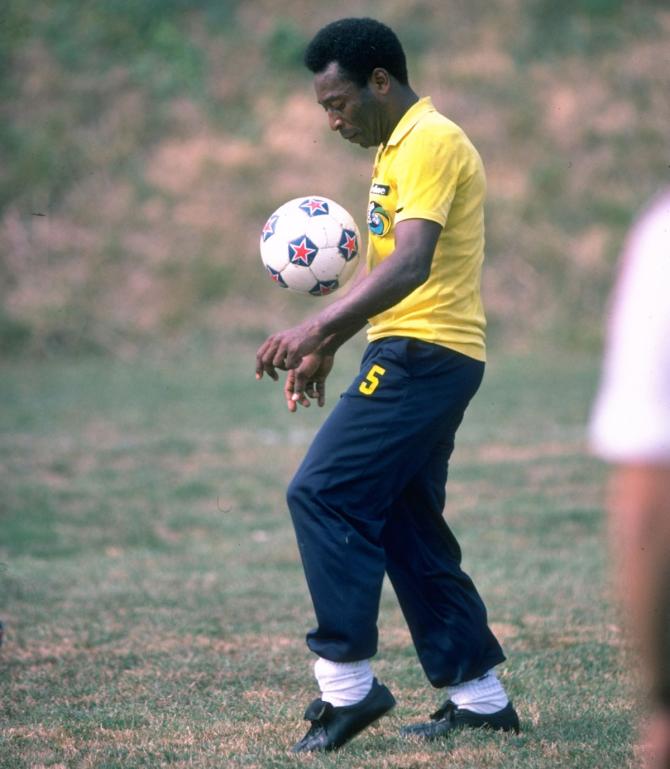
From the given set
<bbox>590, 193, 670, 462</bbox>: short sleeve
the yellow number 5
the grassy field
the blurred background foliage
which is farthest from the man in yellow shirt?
the blurred background foliage

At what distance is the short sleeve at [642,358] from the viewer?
2.29 metres

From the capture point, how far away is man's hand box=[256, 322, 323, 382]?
12.7 feet

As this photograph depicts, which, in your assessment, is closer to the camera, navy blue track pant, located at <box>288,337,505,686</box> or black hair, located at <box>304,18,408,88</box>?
navy blue track pant, located at <box>288,337,505,686</box>

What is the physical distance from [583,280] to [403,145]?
17.3 m

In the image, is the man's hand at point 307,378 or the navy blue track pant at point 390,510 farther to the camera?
the man's hand at point 307,378

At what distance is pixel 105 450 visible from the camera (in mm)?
12461

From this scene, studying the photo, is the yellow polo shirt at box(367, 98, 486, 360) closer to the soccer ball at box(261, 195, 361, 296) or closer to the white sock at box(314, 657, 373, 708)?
the soccer ball at box(261, 195, 361, 296)

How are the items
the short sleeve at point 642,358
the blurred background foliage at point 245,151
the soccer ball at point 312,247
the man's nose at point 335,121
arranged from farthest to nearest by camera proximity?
the blurred background foliage at point 245,151
the soccer ball at point 312,247
the man's nose at point 335,121
the short sleeve at point 642,358

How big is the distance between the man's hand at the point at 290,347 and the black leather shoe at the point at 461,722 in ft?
4.27

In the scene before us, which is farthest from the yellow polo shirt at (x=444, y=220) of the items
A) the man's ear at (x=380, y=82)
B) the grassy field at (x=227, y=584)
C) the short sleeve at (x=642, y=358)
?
the short sleeve at (x=642, y=358)

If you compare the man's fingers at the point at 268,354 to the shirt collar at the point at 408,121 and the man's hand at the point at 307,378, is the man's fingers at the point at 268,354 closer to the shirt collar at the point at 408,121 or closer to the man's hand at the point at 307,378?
the man's hand at the point at 307,378

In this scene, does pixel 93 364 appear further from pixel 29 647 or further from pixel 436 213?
pixel 436 213

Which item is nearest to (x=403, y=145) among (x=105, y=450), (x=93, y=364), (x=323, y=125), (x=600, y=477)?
(x=600, y=477)

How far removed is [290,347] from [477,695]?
134 cm
